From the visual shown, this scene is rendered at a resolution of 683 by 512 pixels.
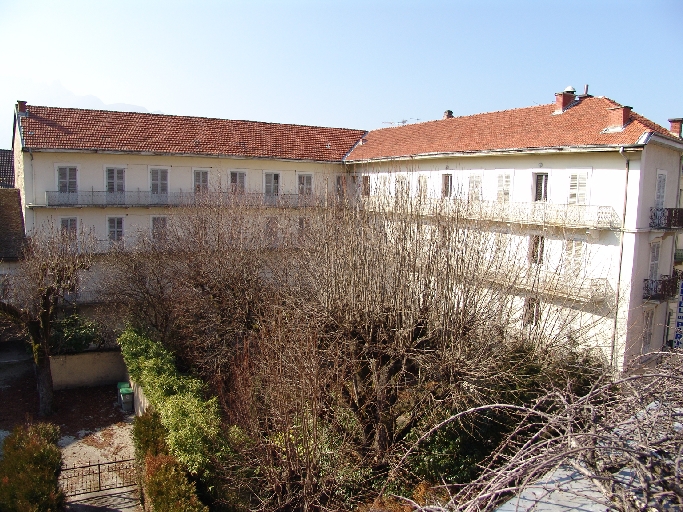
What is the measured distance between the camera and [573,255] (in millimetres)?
20188

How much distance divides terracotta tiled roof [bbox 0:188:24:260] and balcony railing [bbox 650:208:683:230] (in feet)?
92.4

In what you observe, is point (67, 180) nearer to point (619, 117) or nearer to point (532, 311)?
point (532, 311)

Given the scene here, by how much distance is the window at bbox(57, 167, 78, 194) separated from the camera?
28.2m

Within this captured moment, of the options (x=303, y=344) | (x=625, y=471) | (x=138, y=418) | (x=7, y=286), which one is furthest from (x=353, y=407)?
(x=7, y=286)

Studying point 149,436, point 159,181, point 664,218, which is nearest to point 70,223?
point 159,181

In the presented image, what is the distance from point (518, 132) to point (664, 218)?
712 cm

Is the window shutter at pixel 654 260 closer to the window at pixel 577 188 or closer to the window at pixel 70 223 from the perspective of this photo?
the window at pixel 577 188

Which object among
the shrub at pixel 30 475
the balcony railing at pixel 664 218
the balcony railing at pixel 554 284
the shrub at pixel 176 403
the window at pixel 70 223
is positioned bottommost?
the shrub at pixel 30 475

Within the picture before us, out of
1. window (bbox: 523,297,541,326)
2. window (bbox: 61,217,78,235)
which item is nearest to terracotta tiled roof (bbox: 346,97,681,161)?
window (bbox: 523,297,541,326)

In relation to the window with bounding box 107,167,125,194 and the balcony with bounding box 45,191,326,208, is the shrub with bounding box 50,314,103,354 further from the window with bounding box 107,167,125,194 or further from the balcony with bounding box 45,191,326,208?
the window with bounding box 107,167,125,194

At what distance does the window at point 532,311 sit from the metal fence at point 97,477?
13.5 metres

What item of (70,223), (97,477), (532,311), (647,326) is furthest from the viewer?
(70,223)

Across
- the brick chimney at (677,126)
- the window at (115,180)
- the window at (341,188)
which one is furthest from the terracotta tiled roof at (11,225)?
the brick chimney at (677,126)

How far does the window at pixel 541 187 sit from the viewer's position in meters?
22.7
